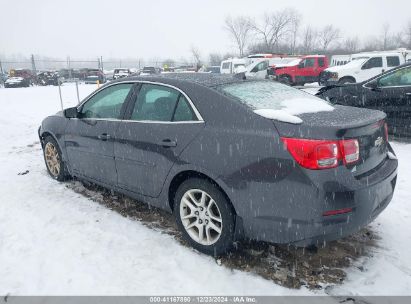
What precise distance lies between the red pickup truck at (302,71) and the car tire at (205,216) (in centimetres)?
2041

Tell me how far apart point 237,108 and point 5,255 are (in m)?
2.59

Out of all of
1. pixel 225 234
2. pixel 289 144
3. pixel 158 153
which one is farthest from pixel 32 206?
pixel 289 144

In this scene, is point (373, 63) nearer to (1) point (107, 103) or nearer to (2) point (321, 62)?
(2) point (321, 62)

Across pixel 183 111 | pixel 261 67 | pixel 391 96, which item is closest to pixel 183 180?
pixel 183 111

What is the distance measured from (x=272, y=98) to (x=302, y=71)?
2048 cm

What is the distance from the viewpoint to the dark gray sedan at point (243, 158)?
262 cm

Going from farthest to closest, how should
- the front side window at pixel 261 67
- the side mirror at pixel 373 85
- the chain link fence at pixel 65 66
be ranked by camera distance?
1. the chain link fence at pixel 65 66
2. the front side window at pixel 261 67
3. the side mirror at pixel 373 85

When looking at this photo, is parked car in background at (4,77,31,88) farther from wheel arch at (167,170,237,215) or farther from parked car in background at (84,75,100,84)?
wheel arch at (167,170,237,215)

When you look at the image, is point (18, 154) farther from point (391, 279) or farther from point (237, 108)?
point (391, 279)

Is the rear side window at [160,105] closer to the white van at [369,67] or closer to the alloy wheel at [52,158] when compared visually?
the alloy wheel at [52,158]

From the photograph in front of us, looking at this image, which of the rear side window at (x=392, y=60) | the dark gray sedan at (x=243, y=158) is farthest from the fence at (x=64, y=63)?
the dark gray sedan at (x=243, y=158)

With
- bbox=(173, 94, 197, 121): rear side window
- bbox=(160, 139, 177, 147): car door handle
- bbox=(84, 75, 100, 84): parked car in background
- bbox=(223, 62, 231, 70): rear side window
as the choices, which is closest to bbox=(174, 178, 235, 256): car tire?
bbox=(160, 139, 177, 147): car door handle

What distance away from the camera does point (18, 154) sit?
7.18m

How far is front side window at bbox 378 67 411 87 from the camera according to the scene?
22.9 feet
